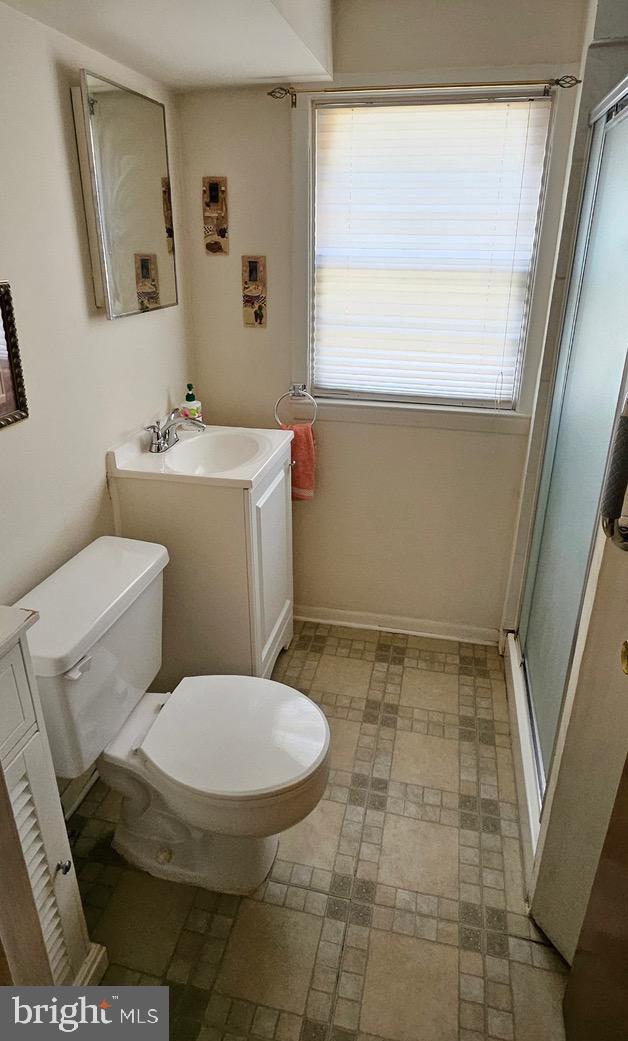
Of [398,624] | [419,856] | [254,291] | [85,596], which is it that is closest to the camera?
[85,596]

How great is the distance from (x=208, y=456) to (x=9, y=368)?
893mm

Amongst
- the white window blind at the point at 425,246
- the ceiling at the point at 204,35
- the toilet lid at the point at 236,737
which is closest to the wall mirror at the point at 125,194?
the ceiling at the point at 204,35

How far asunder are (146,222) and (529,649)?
191 centimetres

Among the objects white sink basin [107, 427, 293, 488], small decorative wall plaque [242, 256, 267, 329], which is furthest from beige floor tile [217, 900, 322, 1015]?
small decorative wall plaque [242, 256, 267, 329]

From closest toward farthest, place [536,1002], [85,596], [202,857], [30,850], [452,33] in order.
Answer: [30,850] < [536,1002] < [85,596] < [202,857] < [452,33]

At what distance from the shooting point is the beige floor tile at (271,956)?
1.46 metres

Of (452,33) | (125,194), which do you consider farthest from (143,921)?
(452,33)

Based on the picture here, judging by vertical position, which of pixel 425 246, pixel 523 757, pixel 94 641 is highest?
pixel 425 246

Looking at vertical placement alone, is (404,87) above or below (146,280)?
above

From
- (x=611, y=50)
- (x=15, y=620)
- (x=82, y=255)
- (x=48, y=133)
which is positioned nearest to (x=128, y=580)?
(x=15, y=620)

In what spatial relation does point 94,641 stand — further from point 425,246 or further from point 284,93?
point 284,93

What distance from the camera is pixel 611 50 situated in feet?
5.80

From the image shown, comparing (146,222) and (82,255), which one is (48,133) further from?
(146,222)

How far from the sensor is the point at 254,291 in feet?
7.88
